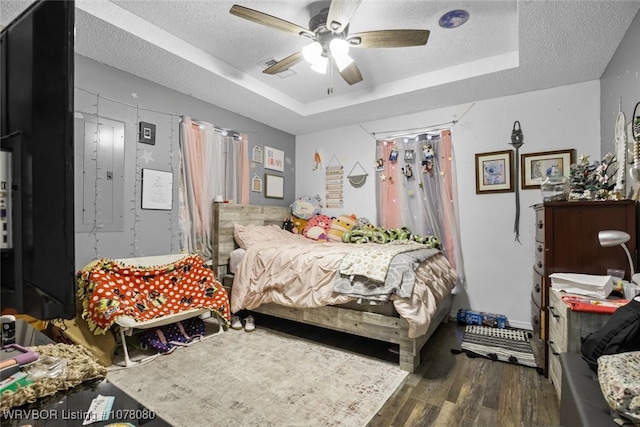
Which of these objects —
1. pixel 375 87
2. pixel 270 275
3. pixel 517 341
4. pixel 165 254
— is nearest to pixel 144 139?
pixel 165 254

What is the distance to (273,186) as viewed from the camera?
438cm

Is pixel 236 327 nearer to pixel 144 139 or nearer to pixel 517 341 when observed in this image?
pixel 144 139

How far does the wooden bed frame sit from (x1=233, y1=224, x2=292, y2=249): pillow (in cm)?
10

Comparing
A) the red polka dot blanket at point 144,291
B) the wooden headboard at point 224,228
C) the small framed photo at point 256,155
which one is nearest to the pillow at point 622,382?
the red polka dot blanket at point 144,291

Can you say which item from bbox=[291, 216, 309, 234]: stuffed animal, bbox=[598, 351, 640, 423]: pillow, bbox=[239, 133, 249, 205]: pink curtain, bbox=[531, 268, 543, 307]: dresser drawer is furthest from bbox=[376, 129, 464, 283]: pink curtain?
bbox=[598, 351, 640, 423]: pillow

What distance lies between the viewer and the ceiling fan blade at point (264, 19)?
1894 millimetres

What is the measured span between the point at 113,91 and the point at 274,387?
2.76 metres

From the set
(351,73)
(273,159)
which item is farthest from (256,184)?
(351,73)

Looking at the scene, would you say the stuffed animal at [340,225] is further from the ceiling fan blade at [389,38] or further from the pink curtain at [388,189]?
the ceiling fan blade at [389,38]

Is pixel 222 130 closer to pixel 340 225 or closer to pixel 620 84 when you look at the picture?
pixel 340 225

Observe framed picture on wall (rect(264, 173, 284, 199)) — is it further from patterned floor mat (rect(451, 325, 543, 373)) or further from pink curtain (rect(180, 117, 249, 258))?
patterned floor mat (rect(451, 325, 543, 373))

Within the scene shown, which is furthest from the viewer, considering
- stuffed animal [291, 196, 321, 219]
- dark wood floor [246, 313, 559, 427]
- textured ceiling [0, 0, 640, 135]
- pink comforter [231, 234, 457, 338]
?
stuffed animal [291, 196, 321, 219]

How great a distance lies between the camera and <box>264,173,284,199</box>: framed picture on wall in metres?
4.26

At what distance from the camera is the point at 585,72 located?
2.77 m
